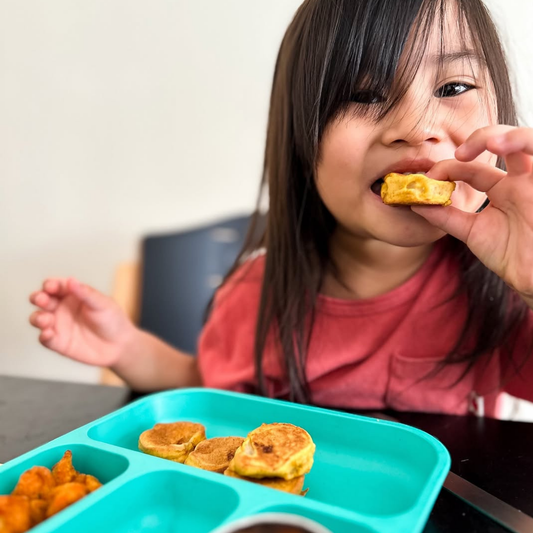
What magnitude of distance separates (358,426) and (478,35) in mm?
565

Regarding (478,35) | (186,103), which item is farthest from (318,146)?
(186,103)

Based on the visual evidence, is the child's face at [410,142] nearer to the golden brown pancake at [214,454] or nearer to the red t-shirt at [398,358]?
the red t-shirt at [398,358]

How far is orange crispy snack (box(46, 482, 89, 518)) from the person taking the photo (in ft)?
1.51

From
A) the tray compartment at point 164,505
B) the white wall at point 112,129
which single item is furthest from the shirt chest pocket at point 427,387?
the white wall at point 112,129

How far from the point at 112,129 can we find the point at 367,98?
4.44 feet

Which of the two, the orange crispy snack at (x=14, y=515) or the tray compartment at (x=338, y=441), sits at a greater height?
the orange crispy snack at (x=14, y=515)

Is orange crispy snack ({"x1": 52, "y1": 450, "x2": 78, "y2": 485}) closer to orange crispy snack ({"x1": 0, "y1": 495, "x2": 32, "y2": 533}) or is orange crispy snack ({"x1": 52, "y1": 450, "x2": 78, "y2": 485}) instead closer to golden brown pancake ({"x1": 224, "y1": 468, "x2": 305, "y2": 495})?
orange crispy snack ({"x1": 0, "y1": 495, "x2": 32, "y2": 533})

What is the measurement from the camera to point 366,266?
1.02 meters

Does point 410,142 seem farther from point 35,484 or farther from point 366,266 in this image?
point 35,484

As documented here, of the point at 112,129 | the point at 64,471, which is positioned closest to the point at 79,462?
the point at 64,471

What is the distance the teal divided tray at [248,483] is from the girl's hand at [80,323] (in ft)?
1.02

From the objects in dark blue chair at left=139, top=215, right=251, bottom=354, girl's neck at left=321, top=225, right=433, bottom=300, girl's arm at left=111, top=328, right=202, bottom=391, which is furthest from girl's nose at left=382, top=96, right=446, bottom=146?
dark blue chair at left=139, top=215, right=251, bottom=354

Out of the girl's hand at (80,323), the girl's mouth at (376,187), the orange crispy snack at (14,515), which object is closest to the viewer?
the orange crispy snack at (14,515)

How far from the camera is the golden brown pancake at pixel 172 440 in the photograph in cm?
59
